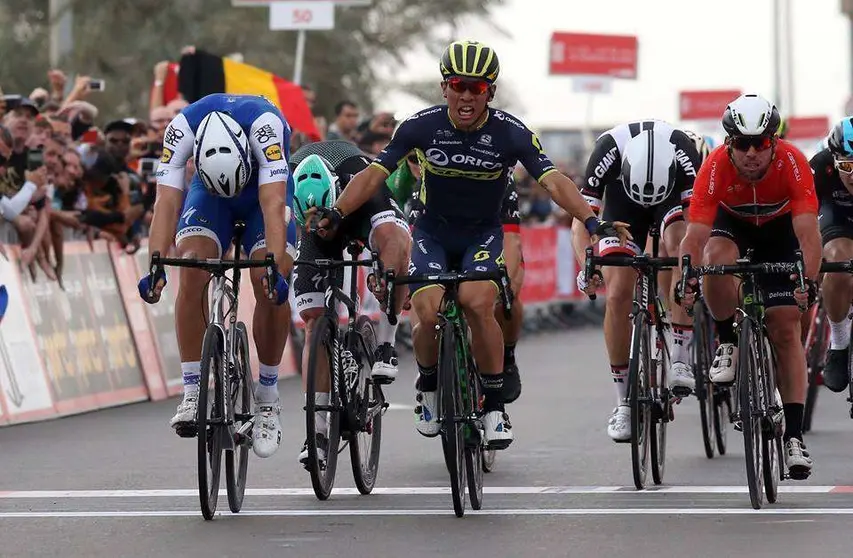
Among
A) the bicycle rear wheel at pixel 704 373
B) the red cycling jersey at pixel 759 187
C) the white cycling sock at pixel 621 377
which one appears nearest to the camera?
the red cycling jersey at pixel 759 187

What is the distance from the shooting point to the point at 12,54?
97.0 ft

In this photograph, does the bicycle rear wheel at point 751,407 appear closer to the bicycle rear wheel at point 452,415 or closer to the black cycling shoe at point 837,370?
the bicycle rear wheel at point 452,415

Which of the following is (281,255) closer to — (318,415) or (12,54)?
(318,415)

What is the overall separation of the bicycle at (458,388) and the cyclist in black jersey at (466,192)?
0.77 ft

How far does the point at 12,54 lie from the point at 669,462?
18908 millimetres

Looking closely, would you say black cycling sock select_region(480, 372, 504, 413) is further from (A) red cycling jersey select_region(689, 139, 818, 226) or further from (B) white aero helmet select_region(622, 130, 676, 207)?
(B) white aero helmet select_region(622, 130, 676, 207)

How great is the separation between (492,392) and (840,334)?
8.96ft

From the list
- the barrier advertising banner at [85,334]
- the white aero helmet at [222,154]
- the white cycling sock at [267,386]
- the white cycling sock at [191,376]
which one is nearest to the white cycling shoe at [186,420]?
the white cycling sock at [191,376]

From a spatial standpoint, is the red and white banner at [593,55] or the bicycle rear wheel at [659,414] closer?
the bicycle rear wheel at [659,414]

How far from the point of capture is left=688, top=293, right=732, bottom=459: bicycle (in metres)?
12.8

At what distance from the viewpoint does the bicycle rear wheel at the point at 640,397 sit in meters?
10.9

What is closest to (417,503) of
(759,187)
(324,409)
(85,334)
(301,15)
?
(324,409)

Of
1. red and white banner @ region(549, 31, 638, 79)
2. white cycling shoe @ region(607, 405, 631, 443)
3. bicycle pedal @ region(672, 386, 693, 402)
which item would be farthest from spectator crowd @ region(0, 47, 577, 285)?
red and white banner @ region(549, 31, 638, 79)

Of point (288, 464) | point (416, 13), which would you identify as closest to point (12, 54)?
point (416, 13)
